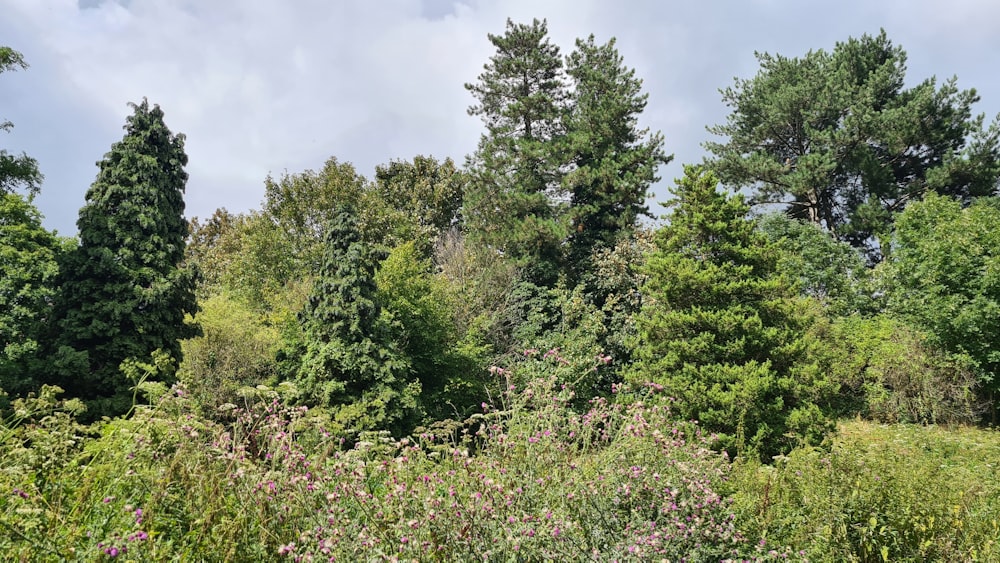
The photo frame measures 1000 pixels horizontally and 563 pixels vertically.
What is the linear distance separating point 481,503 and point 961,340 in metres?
16.0

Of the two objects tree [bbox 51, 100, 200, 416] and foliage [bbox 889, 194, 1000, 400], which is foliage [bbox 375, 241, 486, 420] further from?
foliage [bbox 889, 194, 1000, 400]

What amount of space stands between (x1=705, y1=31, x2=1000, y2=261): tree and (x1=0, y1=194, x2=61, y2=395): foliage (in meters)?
24.4

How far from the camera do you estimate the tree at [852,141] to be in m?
20.7

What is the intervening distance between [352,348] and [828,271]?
18575 millimetres

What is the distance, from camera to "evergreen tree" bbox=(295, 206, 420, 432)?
1052 cm

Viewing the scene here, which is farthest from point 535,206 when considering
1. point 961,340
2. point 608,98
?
point 961,340

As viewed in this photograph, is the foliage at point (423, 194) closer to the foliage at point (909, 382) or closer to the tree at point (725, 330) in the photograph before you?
the tree at point (725, 330)

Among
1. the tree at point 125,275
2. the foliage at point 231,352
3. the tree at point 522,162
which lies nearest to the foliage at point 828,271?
the tree at point 522,162

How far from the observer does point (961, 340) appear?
13453 millimetres

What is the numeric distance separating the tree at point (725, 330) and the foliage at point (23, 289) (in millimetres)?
12273

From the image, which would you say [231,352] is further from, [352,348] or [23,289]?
[352,348]

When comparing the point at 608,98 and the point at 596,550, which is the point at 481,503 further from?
the point at 608,98

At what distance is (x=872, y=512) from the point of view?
362 cm

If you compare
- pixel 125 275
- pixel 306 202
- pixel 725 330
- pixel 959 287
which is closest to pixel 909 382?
pixel 959 287
